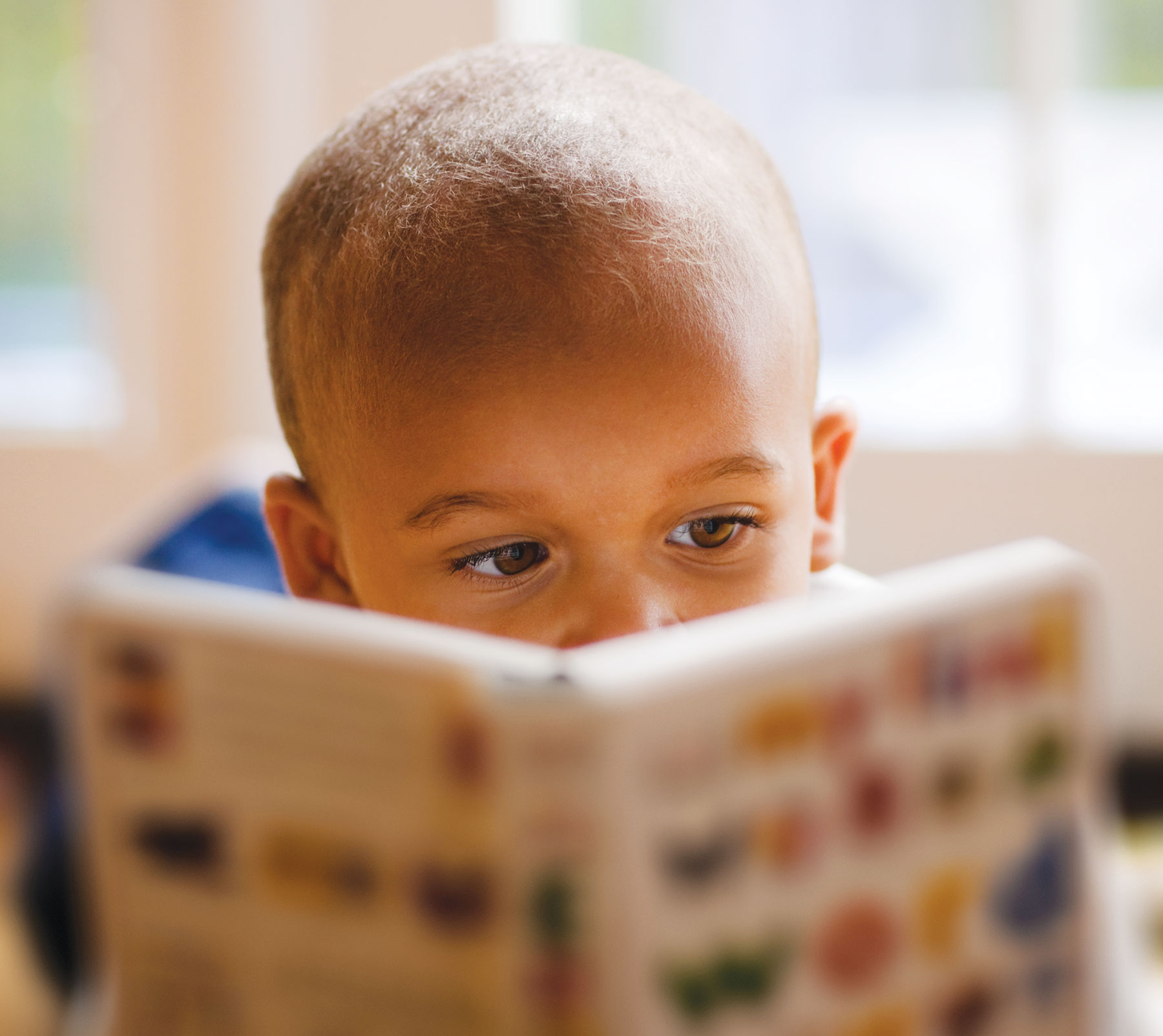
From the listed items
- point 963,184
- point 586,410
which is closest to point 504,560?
point 586,410

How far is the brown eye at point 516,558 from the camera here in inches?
30.0

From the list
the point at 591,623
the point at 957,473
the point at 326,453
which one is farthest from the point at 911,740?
the point at 957,473

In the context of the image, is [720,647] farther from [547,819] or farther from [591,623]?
[591,623]

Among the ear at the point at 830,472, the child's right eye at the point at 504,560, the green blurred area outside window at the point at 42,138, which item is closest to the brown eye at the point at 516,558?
the child's right eye at the point at 504,560

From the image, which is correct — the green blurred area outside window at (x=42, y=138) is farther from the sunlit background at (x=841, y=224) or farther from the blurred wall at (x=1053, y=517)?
the blurred wall at (x=1053, y=517)

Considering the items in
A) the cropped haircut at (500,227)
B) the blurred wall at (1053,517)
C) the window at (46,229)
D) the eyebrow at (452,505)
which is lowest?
the blurred wall at (1053,517)

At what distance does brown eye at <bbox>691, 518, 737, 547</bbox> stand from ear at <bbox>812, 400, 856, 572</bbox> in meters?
0.14

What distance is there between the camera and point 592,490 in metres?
0.71

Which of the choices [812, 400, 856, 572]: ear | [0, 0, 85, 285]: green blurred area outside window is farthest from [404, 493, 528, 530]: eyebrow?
[0, 0, 85, 285]: green blurred area outside window

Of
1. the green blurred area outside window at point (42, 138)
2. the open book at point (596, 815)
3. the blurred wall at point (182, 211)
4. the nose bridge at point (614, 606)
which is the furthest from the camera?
the green blurred area outside window at point (42, 138)

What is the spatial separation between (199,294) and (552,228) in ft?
7.54

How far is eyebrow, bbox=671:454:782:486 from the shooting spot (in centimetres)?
74

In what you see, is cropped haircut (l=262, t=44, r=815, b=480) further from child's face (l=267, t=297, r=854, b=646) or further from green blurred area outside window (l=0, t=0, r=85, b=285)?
green blurred area outside window (l=0, t=0, r=85, b=285)

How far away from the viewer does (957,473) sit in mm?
2619
